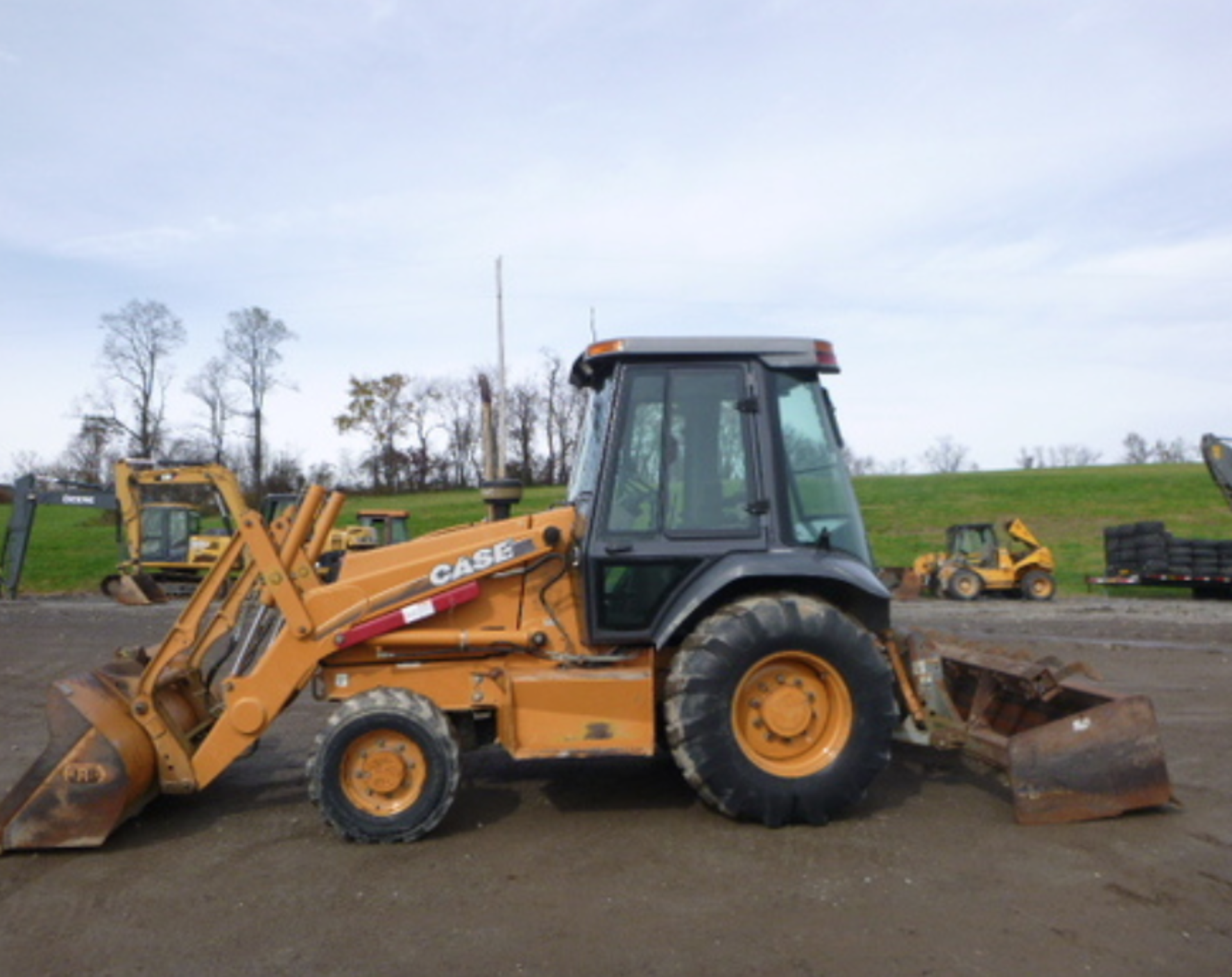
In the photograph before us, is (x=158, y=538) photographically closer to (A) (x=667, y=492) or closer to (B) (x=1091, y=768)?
(A) (x=667, y=492)

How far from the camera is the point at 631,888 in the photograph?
450cm

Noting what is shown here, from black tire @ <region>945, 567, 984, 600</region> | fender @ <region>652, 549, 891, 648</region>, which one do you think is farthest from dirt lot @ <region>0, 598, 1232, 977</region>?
black tire @ <region>945, 567, 984, 600</region>

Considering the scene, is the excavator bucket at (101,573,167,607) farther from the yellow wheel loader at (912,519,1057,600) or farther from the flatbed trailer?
the flatbed trailer

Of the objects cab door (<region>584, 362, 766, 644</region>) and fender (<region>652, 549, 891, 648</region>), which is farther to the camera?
cab door (<region>584, 362, 766, 644</region>)

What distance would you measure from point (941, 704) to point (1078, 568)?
26290 millimetres

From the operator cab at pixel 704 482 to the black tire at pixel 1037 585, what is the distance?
18857 mm

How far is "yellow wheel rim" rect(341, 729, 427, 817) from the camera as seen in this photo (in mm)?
5090

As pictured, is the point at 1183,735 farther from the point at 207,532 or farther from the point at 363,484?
the point at 363,484

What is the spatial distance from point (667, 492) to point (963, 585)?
62.2ft

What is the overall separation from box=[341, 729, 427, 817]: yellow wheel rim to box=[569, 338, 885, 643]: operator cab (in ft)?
3.65

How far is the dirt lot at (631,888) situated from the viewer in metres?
3.82

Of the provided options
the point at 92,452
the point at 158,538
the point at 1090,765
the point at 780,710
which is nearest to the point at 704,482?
the point at 780,710

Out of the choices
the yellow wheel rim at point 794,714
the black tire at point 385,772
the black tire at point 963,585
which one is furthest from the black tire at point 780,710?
the black tire at point 963,585

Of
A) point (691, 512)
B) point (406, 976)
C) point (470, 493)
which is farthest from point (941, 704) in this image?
point (470, 493)
